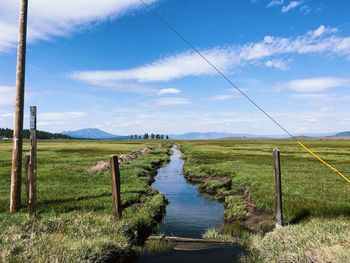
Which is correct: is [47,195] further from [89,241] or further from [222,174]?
[222,174]

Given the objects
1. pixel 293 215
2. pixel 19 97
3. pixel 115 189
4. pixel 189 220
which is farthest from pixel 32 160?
pixel 293 215

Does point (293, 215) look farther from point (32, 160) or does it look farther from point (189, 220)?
point (32, 160)

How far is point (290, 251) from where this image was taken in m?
12.6

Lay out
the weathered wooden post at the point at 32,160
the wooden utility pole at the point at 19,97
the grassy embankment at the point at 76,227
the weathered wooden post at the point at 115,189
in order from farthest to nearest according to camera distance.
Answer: the wooden utility pole at the point at 19,97
the weathered wooden post at the point at 115,189
the weathered wooden post at the point at 32,160
the grassy embankment at the point at 76,227

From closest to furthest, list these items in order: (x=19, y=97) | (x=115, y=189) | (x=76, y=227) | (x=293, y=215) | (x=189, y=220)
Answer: (x=76, y=227)
(x=115, y=189)
(x=19, y=97)
(x=293, y=215)
(x=189, y=220)

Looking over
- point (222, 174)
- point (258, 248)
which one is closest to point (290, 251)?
point (258, 248)

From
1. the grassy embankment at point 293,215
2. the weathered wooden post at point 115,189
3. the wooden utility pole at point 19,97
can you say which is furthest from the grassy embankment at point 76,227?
the grassy embankment at point 293,215

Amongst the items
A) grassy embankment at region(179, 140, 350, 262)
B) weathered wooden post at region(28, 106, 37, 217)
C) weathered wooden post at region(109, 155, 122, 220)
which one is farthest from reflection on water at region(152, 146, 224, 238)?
weathered wooden post at region(28, 106, 37, 217)

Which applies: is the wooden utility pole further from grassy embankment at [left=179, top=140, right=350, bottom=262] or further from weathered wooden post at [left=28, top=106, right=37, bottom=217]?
grassy embankment at [left=179, top=140, right=350, bottom=262]

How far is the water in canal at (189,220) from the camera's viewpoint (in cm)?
1431

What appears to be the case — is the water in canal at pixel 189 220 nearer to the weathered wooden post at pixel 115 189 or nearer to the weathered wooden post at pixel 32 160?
the weathered wooden post at pixel 115 189

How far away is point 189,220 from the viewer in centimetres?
2133

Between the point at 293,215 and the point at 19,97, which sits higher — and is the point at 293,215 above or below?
below

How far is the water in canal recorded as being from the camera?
14312mm
